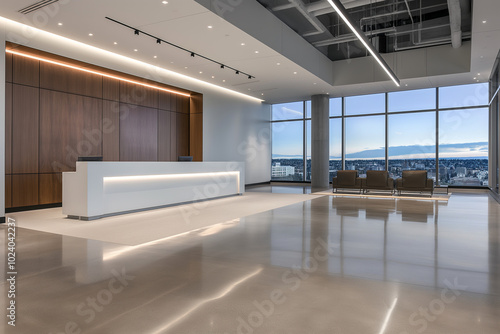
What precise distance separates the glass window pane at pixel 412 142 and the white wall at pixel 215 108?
19.9 ft

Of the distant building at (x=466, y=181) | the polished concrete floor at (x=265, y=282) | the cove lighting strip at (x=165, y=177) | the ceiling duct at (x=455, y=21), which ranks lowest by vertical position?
the polished concrete floor at (x=265, y=282)

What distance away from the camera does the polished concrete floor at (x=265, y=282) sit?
97.2 inches

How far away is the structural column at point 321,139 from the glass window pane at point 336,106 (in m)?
1.06

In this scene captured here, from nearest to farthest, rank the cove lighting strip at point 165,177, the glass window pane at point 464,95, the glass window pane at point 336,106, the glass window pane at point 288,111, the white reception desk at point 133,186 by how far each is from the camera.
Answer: the white reception desk at point 133,186 < the cove lighting strip at point 165,177 < the glass window pane at point 464,95 < the glass window pane at point 336,106 < the glass window pane at point 288,111

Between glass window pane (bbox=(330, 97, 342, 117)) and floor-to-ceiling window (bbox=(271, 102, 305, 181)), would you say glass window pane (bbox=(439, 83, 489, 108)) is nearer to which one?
glass window pane (bbox=(330, 97, 342, 117))

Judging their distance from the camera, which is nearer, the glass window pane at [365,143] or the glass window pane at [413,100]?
the glass window pane at [413,100]

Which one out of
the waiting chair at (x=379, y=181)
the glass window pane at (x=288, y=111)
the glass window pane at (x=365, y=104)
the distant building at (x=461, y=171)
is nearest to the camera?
the waiting chair at (x=379, y=181)

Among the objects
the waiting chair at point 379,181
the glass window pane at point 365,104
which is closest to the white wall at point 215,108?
the glass window pane at point 365,104

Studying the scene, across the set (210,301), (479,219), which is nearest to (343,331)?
(210,301)

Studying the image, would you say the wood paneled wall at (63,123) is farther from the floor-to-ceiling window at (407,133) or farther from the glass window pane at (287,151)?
the floor-to-ceiling window at (407,133)

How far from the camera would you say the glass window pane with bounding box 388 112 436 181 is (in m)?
14.6

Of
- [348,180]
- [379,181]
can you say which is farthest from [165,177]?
[379,181]

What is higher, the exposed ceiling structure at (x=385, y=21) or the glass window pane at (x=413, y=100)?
the exposed ceiling structure at (x=385, y=21)

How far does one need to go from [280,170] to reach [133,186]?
11080 millimetres
